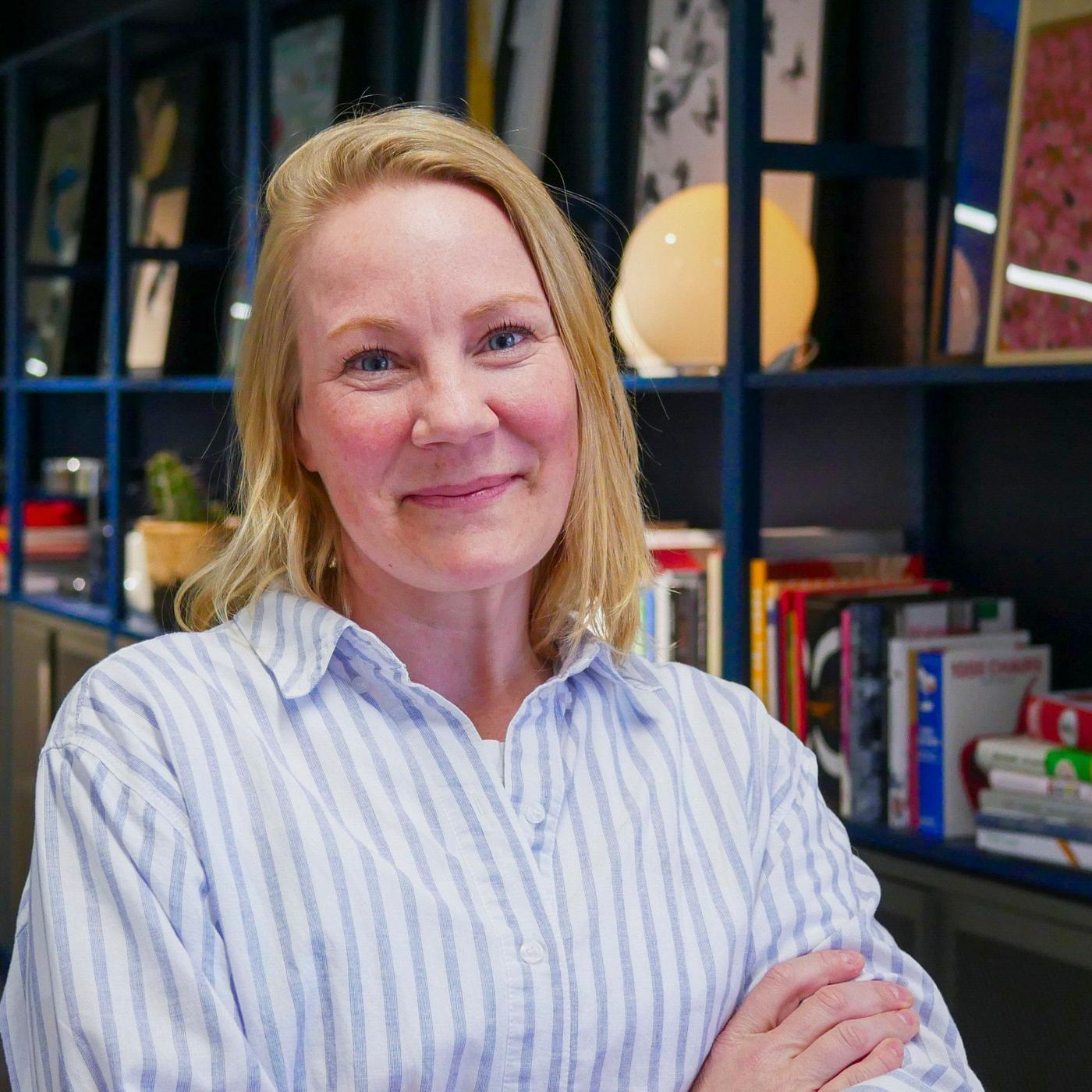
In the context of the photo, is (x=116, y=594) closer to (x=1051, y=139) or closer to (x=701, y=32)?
(x=701, y=32)

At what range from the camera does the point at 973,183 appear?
224cm

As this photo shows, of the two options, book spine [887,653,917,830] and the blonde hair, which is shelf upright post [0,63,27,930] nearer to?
book spine [887,653,917,830]

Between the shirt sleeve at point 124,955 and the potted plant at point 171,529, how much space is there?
7.57 ft

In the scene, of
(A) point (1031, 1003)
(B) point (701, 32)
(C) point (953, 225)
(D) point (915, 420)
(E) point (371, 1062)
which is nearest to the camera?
(E) point (371, 1062)

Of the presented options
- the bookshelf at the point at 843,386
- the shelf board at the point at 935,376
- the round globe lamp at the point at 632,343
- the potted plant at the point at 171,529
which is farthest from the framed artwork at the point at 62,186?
the shelf board at the point at 935,376

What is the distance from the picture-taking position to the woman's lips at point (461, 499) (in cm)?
128

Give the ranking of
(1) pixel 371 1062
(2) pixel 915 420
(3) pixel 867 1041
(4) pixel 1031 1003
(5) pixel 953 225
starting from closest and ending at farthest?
(1) pixel 371 1062
(3) pixel 867 1041
(4) pixel 1031 1003
(5) pixel 953 225
(2) pixel 915 420

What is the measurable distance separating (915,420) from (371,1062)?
167cm

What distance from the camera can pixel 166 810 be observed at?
113cm

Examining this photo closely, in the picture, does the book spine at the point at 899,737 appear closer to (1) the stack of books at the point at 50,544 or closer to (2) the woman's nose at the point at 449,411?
(2) the woman's nose at the point at 449,411

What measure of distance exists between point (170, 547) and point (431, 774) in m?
2.39

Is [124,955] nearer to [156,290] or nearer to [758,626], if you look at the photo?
[758,626]

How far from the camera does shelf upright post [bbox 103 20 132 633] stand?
151 inches

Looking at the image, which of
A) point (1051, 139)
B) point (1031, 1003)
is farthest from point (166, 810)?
point (1051, 139)
